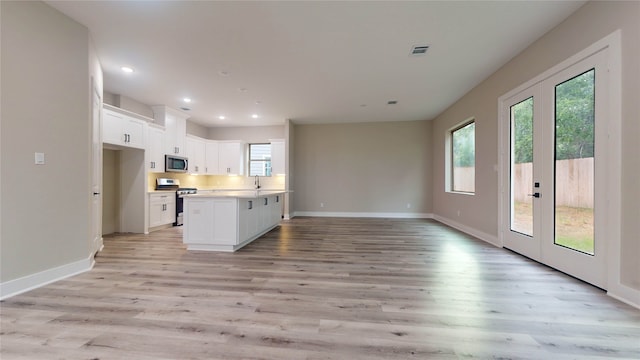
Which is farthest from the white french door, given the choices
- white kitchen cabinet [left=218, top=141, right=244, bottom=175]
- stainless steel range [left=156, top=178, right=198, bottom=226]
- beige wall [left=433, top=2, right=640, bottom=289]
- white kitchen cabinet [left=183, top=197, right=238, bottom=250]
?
stainless steel range [left=156, top=178, right=198, bottom=226]

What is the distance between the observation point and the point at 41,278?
8.52 feet

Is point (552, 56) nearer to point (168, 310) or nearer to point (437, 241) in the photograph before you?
point (437, 241)

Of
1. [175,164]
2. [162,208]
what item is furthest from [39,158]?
[175,164]

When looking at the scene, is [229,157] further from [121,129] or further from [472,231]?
[472,231]

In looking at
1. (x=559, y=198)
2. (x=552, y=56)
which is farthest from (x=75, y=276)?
(x=552, y=56)

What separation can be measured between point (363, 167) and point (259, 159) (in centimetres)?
333

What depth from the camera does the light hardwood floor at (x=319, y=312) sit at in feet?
5.27

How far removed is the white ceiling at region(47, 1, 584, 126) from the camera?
105 inches

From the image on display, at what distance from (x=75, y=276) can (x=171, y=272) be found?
100 centimetres

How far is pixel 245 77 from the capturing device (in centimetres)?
434

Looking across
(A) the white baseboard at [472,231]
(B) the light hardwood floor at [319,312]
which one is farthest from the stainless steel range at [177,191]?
(A) the white baseboard at [472,231]

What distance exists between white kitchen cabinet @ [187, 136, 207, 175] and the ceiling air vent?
5.92 m

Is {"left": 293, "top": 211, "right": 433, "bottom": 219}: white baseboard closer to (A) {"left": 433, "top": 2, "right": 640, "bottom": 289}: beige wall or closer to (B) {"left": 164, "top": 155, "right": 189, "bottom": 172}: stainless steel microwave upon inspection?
(A) {"left": 433, "top": 2, "right": 640, "bottom": 289}: beige wall

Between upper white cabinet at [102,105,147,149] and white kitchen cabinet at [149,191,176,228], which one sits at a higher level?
upper white cabinet at [102,105,147,149]
